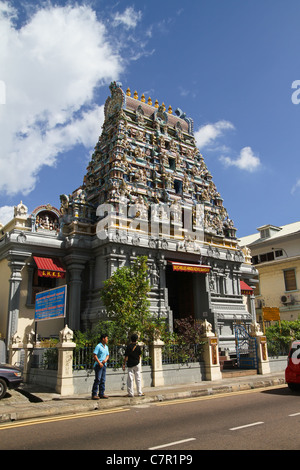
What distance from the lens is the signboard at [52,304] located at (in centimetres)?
1484

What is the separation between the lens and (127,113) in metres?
28.0

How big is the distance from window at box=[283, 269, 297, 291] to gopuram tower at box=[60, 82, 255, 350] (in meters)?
8.32

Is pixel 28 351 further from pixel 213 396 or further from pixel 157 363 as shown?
pixel 213 396

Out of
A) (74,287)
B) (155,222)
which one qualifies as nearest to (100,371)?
(74,287)

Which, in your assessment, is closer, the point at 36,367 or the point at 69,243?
the point at 36,367

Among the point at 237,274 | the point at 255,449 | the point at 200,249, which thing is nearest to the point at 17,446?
the point at 255,449

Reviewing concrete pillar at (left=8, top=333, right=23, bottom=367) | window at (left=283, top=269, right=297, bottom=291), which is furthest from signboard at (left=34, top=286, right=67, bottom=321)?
window at (left=283, top=269, right=297, bottom=291)

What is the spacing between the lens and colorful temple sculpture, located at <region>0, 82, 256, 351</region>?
2264 centimetres

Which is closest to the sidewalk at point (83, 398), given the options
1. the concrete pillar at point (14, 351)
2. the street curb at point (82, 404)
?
the street curb at point (82, 404)

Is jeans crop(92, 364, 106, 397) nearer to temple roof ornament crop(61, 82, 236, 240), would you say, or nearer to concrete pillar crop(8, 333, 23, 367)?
concrete pillar crop(8, 333, 23, 367)

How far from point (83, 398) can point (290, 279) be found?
2979 centimetres

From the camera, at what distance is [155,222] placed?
24812 millimetres
